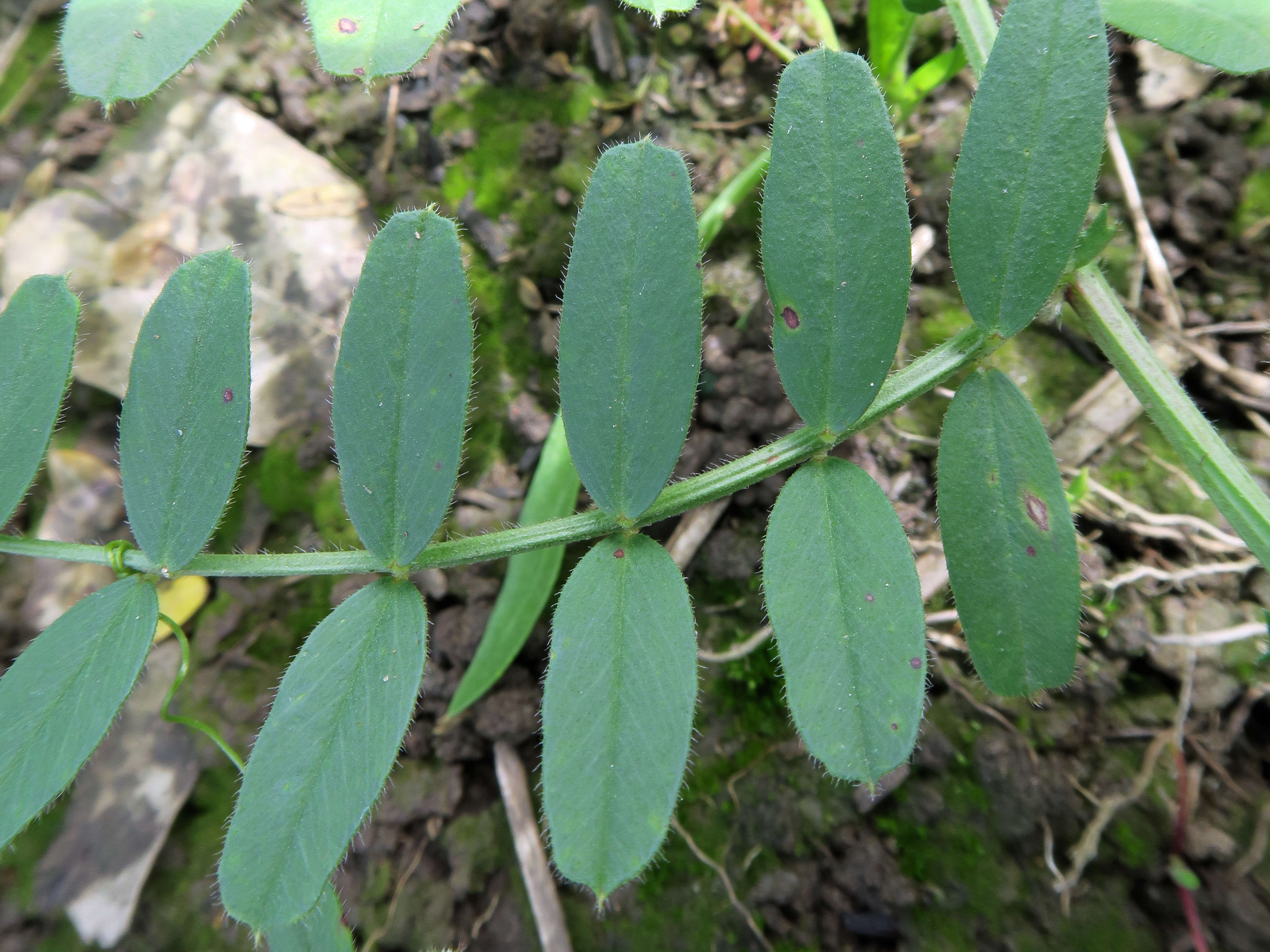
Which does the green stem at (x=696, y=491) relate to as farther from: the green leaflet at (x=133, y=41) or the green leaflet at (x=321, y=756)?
the green leaflet at (x=133, y=41)

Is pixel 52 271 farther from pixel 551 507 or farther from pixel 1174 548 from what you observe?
pixel 1174 548

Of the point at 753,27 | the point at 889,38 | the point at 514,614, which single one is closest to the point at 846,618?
the point at 514,614

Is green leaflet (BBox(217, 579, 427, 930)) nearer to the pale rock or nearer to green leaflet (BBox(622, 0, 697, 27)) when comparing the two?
green leaflet (BBox(622, 0, 697, 27))

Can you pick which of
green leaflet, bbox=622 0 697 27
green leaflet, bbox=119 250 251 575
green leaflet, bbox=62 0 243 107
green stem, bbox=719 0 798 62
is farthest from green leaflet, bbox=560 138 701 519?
green stem, bbox=719 0 798 62

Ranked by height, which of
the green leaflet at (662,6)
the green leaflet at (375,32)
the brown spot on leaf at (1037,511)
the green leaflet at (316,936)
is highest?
the green leaflet at (662,6)

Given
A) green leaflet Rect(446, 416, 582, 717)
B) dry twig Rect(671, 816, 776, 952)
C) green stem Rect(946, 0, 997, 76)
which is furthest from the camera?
green leaflet Rect(446, 416, 582, 717)

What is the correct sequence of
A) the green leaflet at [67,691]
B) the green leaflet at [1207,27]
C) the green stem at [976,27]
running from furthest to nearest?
1. the green stem at [976,27]
2. the green leaflet at [1207,27]
3. the green leaflet at [67,691]

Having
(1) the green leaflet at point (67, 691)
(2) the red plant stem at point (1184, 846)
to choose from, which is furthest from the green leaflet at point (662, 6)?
(2) the red plant stem at point (1184, 846)

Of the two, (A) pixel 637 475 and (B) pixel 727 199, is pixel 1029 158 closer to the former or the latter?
A: (A) pixel 637 475
